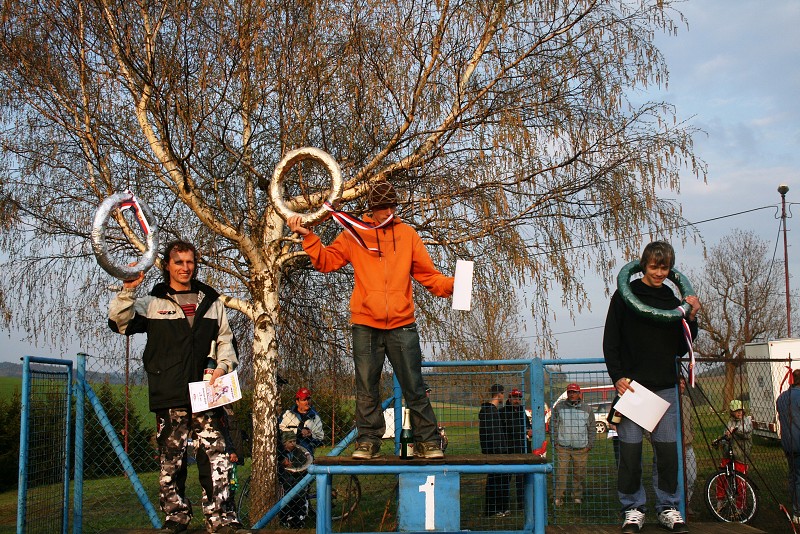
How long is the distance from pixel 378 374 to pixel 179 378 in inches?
53.6

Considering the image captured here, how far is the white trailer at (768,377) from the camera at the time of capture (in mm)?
8011

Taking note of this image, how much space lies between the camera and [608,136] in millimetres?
7730

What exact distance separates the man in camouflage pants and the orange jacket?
0.93 m

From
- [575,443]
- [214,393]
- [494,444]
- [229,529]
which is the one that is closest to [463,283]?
[214,393]

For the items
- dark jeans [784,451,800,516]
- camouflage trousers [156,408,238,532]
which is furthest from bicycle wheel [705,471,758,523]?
camouflage trousers [156,408,238,532]

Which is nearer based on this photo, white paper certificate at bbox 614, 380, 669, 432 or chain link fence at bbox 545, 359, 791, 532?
white paper certificate at bbox 614, 380, 669, 432

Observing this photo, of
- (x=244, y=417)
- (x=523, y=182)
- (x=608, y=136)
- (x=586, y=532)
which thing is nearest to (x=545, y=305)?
(x=523, y=182)

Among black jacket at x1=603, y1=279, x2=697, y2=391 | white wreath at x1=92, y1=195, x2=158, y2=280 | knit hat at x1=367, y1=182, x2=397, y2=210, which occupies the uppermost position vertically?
knit hat at x1=367, y1=182, x2=397, y2=210

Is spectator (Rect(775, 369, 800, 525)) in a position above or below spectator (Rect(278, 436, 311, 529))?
above

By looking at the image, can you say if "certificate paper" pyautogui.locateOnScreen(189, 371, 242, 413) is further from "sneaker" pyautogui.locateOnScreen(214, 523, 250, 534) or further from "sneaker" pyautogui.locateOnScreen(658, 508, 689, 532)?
"sneaker" pyautogui.locateOnScreen(658, 508, 689, 532)

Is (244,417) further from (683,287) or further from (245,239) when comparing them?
(683,287)

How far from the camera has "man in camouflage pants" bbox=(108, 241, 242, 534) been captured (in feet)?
15.9

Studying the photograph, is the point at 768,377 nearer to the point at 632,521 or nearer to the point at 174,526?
the point at 632,521

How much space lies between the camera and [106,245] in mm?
5188
